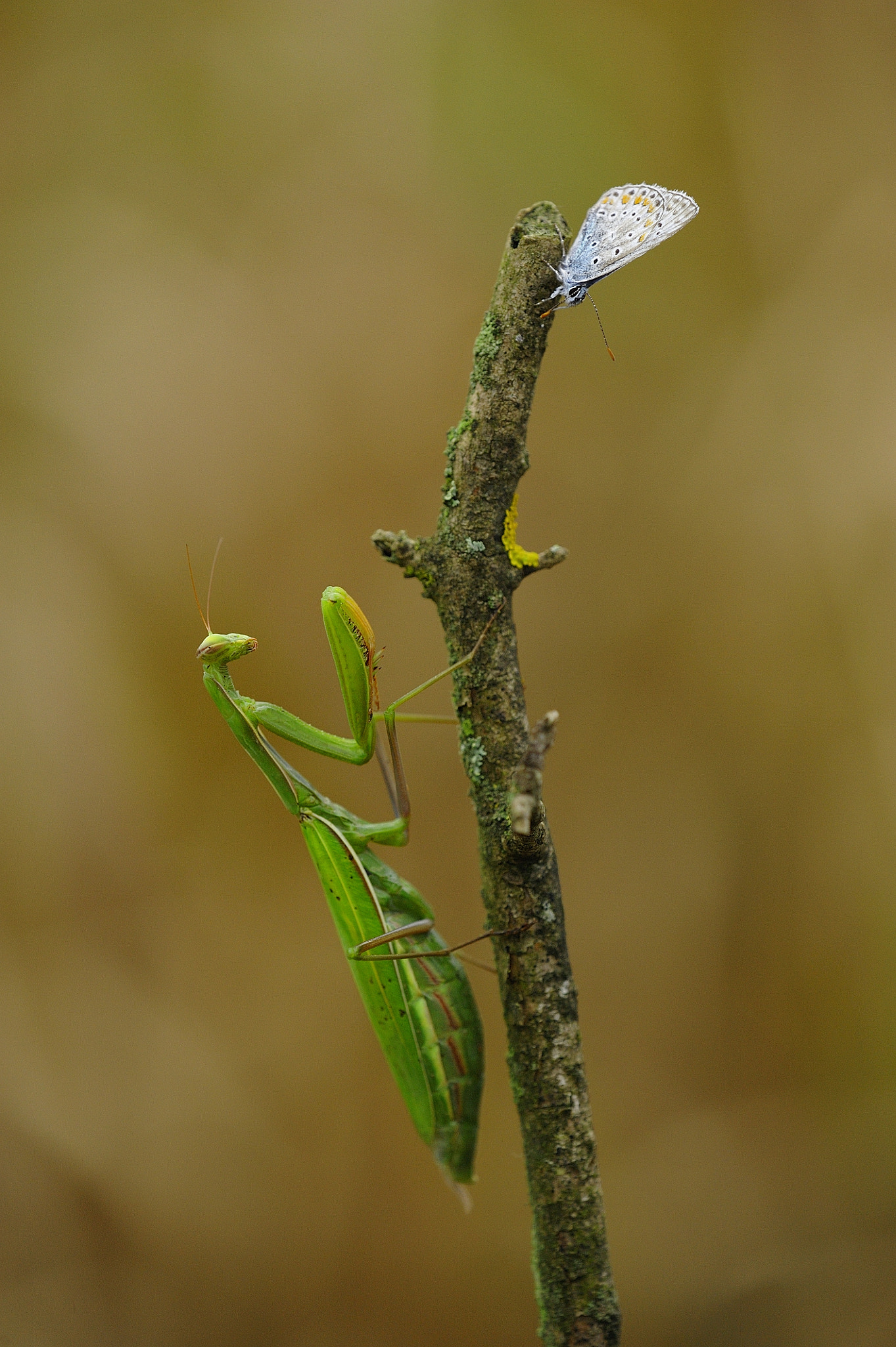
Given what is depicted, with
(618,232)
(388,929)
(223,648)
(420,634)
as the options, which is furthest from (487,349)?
(420,634)

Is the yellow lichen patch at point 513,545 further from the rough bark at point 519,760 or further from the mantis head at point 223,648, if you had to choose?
the mantis head at point 223,648

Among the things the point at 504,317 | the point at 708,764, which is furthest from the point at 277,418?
the point at 708,764

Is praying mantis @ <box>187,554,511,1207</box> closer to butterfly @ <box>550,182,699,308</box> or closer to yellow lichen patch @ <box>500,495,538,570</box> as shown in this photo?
yellow lichen patch @ <box>500,495,538,570</box>

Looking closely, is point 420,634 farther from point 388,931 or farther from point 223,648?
point 388,931

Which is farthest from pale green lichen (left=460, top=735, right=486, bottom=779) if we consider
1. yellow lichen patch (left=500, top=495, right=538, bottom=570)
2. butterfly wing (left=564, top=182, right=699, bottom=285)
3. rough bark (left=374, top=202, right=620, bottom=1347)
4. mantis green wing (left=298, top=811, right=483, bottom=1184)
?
butterfly wing (left=564, top=182, right=699, bottom=285)

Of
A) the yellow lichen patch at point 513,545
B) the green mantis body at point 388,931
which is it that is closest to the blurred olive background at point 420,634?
the green mantis body at point 388,931

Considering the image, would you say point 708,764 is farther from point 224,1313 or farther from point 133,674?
point 224,1313
